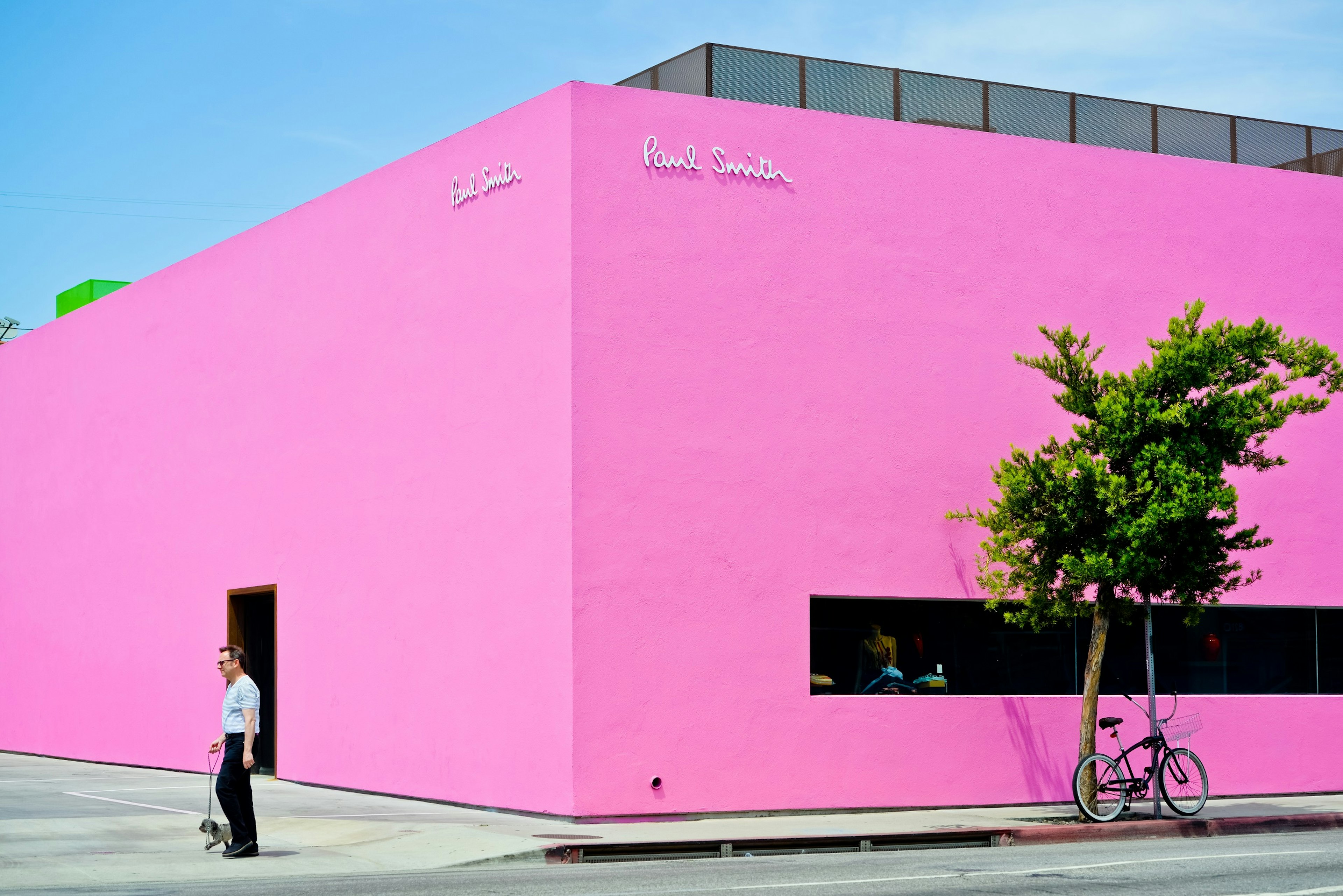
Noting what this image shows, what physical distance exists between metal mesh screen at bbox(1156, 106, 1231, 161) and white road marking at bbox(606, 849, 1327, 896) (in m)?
10.2

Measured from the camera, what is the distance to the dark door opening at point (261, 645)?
21875mm

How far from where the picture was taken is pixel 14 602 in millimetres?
28906

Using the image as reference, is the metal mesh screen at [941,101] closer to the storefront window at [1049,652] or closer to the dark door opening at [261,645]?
the storefront window at [1049,652]

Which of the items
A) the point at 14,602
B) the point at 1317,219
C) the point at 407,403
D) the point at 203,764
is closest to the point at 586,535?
the point at 407,403

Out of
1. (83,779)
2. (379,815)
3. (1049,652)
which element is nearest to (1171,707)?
(1049,652)

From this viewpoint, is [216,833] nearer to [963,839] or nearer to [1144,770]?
[963,839]

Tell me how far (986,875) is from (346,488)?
10743 millimetres

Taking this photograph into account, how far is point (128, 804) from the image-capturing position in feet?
58.0

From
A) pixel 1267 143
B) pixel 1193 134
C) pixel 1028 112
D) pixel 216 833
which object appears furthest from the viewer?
pixel 1267 143

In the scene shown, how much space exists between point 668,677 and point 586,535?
1775 mm

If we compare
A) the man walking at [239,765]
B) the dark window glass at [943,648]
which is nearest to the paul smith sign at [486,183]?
the dark window glass at [943,648]

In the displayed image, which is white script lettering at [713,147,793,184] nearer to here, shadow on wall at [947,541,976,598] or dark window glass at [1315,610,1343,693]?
shadow on wall at [947,541,976,598]

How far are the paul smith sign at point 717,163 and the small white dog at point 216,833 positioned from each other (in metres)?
8.24

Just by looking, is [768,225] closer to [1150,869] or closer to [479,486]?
[479,486]
